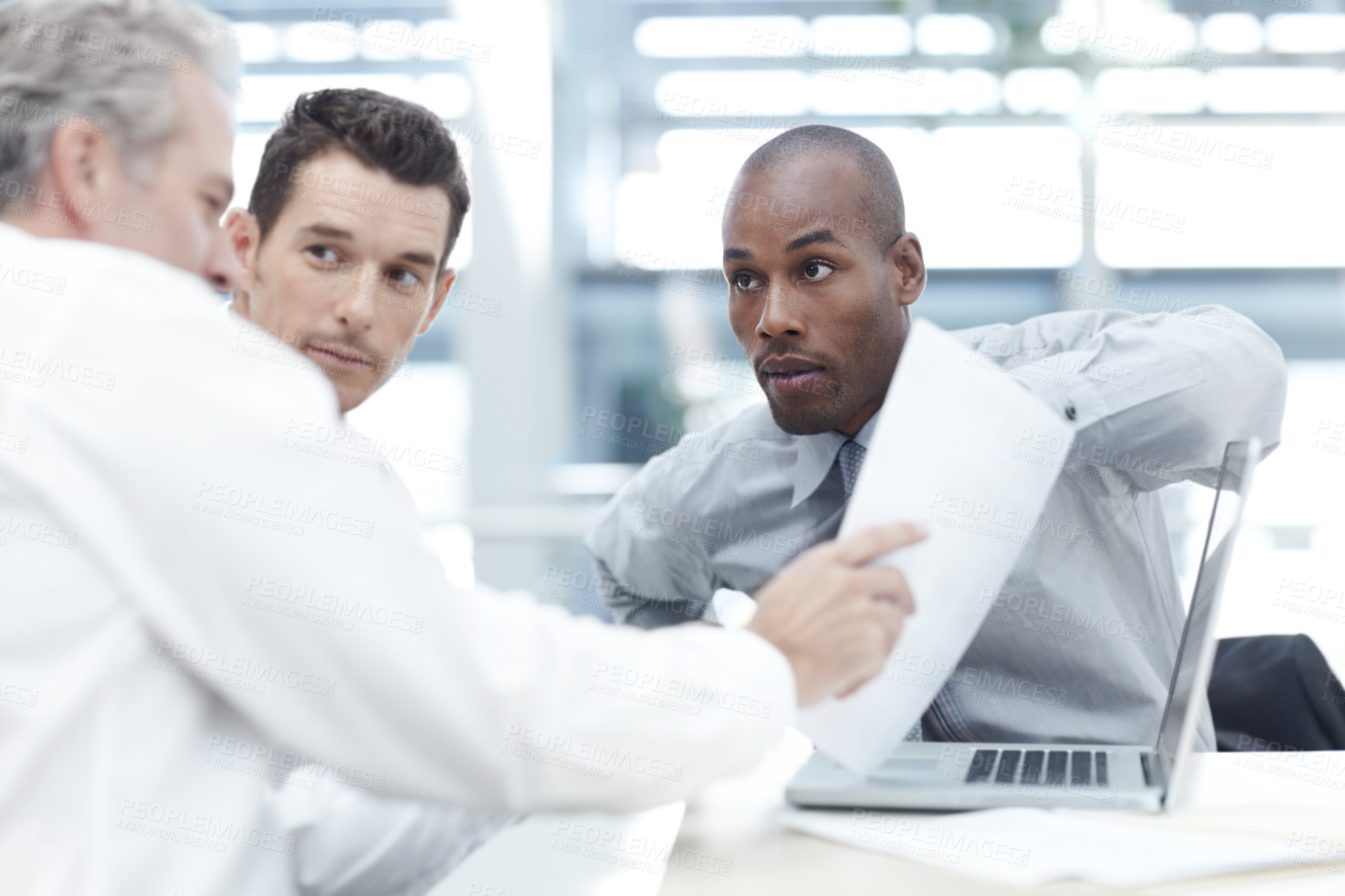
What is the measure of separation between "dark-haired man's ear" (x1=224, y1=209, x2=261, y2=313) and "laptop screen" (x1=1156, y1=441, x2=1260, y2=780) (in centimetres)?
119

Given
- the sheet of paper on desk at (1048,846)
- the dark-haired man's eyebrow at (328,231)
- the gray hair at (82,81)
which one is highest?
the gray hair at (82,81)

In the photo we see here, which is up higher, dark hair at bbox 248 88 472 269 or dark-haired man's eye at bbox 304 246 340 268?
dark hair at bbox 248 88 472 269

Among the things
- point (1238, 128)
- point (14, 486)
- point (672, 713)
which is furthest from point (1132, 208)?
point (14, 486)

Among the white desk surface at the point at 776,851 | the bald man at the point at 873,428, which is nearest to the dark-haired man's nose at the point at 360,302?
the bald man at the point at 873,428

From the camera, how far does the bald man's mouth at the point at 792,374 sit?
1412 millimetres

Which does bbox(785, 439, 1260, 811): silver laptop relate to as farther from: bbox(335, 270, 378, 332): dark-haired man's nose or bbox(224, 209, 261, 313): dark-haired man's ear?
bbox(224, 209, 261, 313): dark-haired man's ear

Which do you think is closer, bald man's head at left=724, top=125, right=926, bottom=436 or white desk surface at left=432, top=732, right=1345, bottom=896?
white desk surface at left=432, top=732, right=1345, bottom=896

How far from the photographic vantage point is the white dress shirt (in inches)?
23.7

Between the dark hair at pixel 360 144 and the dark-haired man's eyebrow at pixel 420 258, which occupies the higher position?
the dark hair at pixel 360 144

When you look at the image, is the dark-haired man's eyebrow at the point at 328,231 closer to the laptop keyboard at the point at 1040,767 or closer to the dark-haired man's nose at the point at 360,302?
the dark-haired man's nose at the point at 360,302

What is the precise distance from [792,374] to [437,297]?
538 millimetres

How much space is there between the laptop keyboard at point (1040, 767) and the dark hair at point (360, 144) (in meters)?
0.99

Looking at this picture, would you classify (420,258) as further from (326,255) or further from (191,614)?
(191,614)

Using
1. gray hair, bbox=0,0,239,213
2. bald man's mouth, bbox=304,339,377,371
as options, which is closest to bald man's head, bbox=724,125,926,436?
bald man's mouth, bbox=304,339,377,371
